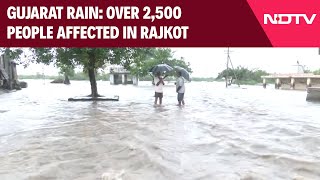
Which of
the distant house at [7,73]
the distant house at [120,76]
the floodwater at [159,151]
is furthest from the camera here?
the distant house at [120,76]

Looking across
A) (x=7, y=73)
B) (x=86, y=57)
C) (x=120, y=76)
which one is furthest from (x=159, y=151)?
(x=120, y=76)

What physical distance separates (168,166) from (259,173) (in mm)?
1284

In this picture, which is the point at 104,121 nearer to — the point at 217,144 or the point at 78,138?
the point at 78,138

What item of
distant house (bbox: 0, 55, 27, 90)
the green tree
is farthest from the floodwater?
distant house (bbox: 0, 55, 27, 90)

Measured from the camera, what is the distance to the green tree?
1933 cm

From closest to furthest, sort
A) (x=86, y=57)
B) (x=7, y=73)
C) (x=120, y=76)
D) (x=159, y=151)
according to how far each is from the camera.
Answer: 1. (x=159, y=151)
2. (x=86, y=57)
3. (x=7, y=73)
4. (x=120, y=76)

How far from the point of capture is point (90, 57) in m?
19.8

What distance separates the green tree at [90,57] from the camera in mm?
19328

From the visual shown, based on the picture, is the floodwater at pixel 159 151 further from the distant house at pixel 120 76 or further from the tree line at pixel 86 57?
the distant house at pixel 120 76

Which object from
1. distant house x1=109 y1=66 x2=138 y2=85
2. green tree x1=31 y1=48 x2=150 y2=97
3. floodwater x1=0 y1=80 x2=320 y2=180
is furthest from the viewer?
distant house x1=109 y1=66 x2=138 y2=85

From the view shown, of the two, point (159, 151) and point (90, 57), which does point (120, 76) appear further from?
point (159, 151)

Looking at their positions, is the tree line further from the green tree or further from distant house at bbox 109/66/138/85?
distant house at bbox 109/66/138/85

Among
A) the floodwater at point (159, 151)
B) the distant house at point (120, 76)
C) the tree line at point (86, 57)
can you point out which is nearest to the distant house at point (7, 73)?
the tree line at point (86, 57)

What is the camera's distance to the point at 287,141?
7.46 m
